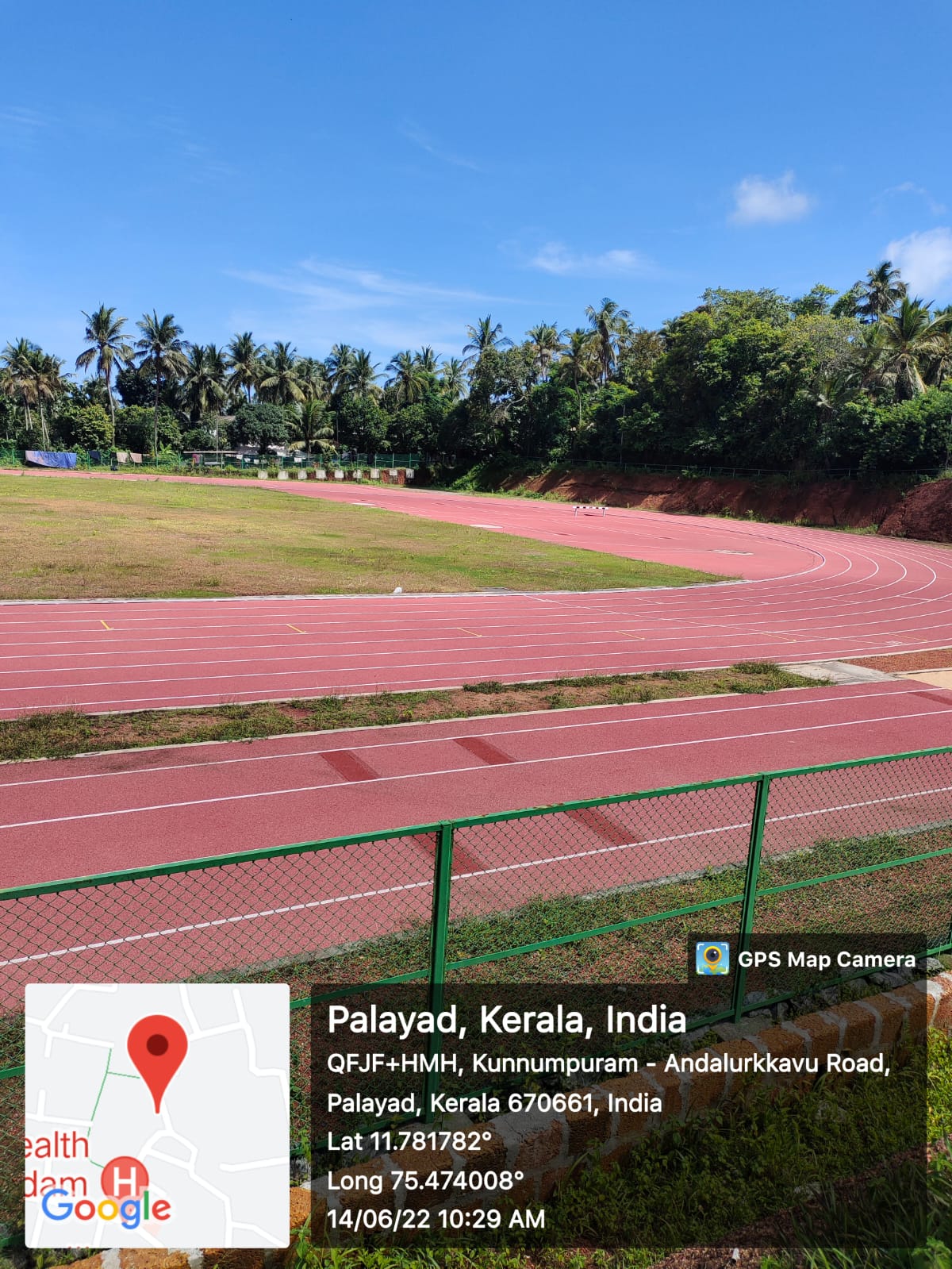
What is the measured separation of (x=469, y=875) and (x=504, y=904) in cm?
59

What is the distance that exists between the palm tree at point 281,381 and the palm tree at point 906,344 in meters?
52.6

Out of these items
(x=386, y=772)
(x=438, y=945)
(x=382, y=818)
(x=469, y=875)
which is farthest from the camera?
(x=386, y=772)

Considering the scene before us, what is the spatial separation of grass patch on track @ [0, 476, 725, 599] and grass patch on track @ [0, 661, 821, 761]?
945 cm

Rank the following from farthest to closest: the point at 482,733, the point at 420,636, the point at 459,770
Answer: the point at 420,636, the point at 482,733, the point at 459,770

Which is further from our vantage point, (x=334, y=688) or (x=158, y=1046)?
(x=334, y=688)

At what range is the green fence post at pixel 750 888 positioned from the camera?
5.15 metres

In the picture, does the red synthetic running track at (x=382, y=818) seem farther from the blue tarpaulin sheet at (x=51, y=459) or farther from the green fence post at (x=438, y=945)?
the blue tarpaulin sheet at (x=51, y=459)

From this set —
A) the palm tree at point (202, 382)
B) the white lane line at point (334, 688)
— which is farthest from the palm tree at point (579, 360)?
the white lane line at point (334, 688)

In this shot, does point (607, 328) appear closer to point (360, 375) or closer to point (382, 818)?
point (360, 375)

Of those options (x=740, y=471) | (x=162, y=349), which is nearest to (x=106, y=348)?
(x=162, y=349)

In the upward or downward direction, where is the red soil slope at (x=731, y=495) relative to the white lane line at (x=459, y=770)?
upward

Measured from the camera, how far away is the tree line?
4759cm

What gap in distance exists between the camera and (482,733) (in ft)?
37.8

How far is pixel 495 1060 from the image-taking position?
4844 mm
